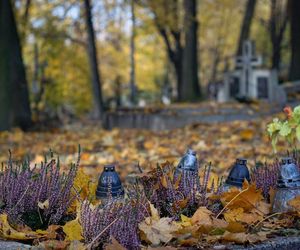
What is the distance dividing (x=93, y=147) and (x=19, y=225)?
5.71 m

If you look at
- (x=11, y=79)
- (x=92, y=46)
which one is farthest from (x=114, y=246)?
(x=92, y=46)

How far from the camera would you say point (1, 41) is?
12.4m

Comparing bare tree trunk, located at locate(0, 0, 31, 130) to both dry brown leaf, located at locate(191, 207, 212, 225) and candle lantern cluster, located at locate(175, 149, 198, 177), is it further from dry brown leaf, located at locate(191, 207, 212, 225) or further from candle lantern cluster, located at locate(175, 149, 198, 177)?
dry brown leaf, located at locate(191, 207, 212, 225)

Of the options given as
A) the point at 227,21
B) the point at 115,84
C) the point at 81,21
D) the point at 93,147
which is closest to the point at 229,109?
the point at 93,147

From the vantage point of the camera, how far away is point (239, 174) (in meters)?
3.30

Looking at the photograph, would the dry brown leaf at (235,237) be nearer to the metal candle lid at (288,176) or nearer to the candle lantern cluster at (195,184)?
the candle lantern cluster at (195,184)

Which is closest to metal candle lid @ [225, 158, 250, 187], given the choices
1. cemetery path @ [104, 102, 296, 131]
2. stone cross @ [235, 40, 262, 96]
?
cemetery path @ [104, 102, 296, 131]

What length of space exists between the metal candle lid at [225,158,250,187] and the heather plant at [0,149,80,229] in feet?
3.31

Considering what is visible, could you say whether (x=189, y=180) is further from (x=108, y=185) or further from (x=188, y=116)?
(x=188, y=116)

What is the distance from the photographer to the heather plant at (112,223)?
2404mm

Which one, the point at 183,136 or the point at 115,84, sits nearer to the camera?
the point at 183,136

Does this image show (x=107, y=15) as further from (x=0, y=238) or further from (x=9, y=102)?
(x=0, y=238)

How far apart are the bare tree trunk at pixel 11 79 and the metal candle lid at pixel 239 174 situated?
9.36 metres

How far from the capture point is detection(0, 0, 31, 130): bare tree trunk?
1227cm
